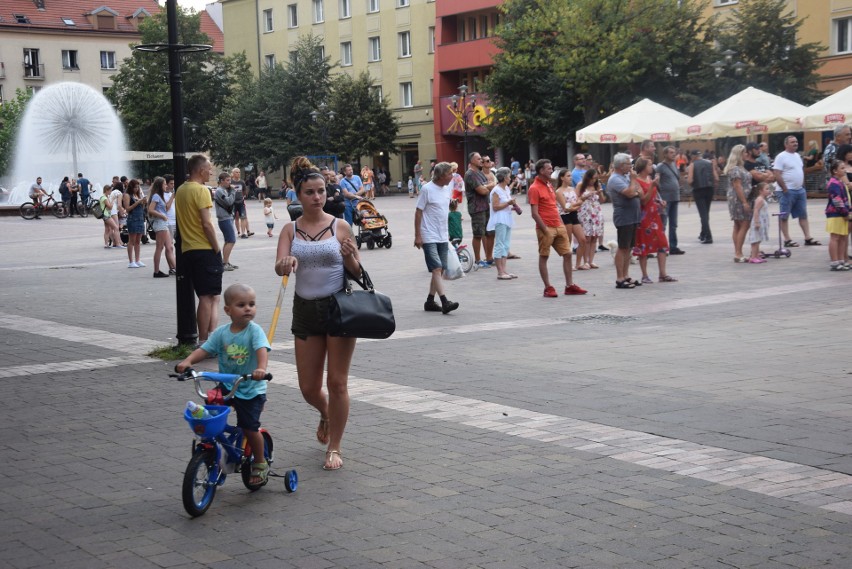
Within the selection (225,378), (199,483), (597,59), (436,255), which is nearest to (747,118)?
(436,255)

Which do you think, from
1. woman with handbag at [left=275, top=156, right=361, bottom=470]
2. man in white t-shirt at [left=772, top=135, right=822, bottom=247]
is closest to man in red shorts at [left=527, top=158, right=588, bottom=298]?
man in white t-shirt at [left=772, top=135, right=822, bottom=247]

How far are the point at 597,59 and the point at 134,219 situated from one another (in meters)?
28.9

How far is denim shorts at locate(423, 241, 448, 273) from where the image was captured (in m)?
13.3

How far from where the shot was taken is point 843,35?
46.5 meters

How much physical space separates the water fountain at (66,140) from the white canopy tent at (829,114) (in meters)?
44.3

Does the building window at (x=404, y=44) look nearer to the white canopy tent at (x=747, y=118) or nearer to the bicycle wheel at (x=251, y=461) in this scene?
the white canopy tent at (x=747, y=118)

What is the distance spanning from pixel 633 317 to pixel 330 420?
657 centimetres

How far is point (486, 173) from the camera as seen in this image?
1911cm

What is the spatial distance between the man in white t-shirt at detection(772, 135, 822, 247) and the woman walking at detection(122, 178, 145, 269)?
11665 mm

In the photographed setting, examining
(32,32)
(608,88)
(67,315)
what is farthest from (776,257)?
(32,32)

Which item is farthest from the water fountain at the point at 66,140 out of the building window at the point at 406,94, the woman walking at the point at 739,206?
the woman walking at the point at 739,206

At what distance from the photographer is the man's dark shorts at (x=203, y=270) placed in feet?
35.1

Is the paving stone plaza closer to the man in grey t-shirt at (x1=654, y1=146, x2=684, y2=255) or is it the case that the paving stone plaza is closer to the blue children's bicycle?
the blue children's bicycle

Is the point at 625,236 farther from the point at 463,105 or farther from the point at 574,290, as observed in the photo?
the point at 463,105
